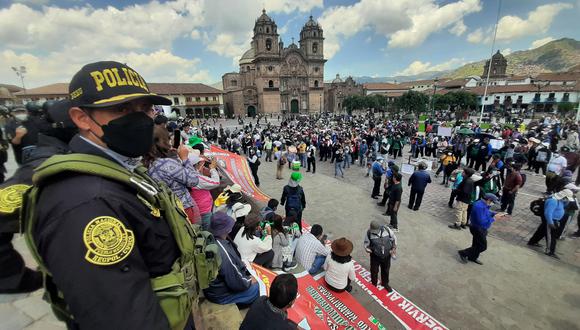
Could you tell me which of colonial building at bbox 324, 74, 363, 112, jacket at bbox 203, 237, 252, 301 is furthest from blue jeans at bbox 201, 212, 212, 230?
colonial building at bbox 324, 74, 363, 112

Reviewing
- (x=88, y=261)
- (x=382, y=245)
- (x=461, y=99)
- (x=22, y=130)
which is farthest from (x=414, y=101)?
(x=88, y=261)

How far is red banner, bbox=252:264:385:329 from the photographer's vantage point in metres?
3.15

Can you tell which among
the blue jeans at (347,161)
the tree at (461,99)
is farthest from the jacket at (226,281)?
the tree at (461,99)

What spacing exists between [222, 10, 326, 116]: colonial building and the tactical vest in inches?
2345

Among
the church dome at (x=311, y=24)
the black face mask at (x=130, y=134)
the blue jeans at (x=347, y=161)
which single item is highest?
the church dome at (x=311, y=24)

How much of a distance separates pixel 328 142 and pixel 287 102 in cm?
4683

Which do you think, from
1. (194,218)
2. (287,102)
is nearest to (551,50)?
(287,102)

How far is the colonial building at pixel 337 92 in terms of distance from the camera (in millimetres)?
71750

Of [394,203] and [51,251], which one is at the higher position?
[51,251]

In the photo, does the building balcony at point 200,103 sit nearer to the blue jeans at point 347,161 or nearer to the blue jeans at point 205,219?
the blue jeans at point 347,161

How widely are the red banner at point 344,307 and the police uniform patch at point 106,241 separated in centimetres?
262

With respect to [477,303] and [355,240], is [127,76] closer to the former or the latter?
[477,303]

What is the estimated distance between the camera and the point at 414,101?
1907 inches

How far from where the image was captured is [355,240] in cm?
707
